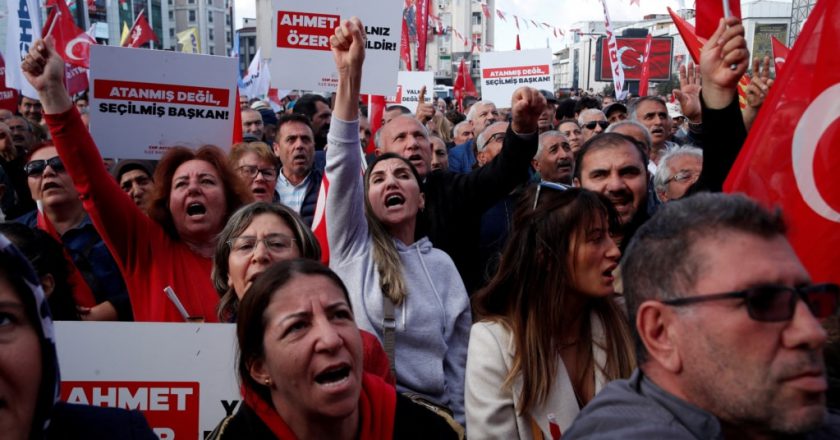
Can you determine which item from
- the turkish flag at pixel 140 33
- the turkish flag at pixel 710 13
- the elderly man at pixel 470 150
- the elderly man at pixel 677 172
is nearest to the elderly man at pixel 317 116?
the elderly man at pixel 470 150

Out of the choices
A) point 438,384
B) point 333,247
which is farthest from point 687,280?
point 333,247

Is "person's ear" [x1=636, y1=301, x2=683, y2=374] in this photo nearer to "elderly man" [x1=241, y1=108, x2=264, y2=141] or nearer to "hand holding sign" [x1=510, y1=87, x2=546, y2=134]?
"hand holding sign" [x1=510, y1=87, x2=546, y2=134]

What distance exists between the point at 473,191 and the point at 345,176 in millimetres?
1094

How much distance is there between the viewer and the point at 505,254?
2799mm

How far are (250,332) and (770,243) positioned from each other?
1379 millimetres

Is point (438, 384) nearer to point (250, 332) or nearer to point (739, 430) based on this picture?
point (250, 332)

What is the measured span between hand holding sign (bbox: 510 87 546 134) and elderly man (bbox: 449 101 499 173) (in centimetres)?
310

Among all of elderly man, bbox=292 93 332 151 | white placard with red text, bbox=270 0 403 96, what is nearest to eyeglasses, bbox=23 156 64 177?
white placard with red text, bbox=270 0 403 96

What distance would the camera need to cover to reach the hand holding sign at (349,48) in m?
3.59

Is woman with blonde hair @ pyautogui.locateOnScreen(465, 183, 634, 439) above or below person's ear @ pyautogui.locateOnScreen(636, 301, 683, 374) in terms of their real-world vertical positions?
below

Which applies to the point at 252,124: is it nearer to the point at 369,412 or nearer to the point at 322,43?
the point at 322,43

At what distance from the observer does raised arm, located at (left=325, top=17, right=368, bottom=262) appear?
11.2 ft

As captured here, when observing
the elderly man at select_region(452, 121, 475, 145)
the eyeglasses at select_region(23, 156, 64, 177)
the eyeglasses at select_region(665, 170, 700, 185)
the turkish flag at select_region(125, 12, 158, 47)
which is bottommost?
the eyeglasses at select_region(665, 170, 700, 185)

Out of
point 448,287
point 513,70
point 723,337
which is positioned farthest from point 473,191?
point 513,70
